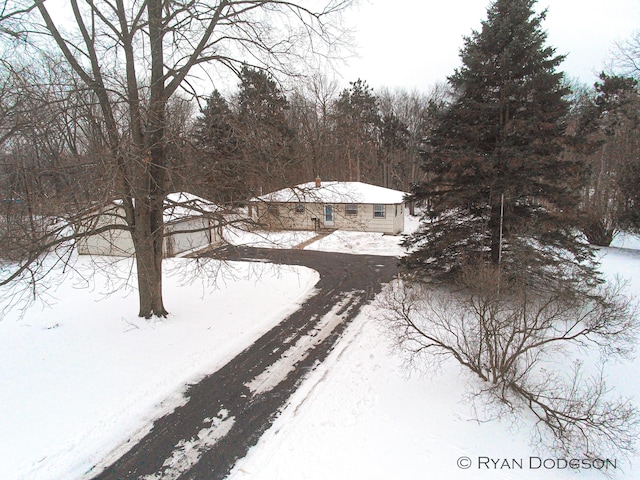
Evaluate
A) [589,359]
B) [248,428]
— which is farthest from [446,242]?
[248,428]

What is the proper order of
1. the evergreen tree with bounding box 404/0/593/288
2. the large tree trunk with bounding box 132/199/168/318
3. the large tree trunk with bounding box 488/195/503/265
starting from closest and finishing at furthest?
the large tree trunk with bounding box 132/199/168/318 < the evergreen tree with bounding box 404/0/593/288 < the large tree trunk with bounding box 488/195/503/265

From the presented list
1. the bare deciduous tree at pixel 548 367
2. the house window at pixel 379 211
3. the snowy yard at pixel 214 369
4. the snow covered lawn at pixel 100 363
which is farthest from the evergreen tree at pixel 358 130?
the bare deciduous tree at pixel 548 367

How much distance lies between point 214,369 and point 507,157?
29.0 ft

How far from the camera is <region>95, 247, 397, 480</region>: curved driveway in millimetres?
4285

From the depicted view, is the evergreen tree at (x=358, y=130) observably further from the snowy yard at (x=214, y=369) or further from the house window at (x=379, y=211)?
the snowy yard at (x=214, y=369)

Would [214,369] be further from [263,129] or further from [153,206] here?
[263,129]

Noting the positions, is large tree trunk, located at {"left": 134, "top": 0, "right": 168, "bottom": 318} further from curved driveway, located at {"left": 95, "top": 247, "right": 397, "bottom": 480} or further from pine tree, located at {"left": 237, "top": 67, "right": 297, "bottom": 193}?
curved driveway, located at {"left": 95, "top": 247, "right": 397, "bottom": 480}

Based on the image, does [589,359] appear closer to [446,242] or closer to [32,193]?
[446,242]

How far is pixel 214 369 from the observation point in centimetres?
667

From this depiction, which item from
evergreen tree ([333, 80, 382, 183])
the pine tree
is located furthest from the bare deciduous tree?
evergreen tree ([333, 80, 382, 183])

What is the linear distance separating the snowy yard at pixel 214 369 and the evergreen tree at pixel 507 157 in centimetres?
347

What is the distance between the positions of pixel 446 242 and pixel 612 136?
908 inches

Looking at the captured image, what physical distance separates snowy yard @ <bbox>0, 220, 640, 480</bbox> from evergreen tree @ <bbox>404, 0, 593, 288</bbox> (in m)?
3.47

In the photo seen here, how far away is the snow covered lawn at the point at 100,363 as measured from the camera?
15.1 feet
